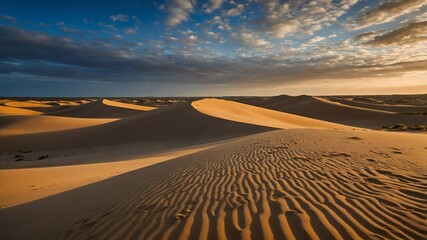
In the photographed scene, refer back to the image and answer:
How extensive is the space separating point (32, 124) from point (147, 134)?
14892 mm

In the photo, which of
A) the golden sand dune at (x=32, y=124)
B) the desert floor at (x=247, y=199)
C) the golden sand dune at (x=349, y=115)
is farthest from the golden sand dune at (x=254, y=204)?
the golden sand dune at (x=349, y=115)

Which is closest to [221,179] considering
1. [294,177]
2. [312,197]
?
[294,177]

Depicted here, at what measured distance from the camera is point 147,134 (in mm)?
22625

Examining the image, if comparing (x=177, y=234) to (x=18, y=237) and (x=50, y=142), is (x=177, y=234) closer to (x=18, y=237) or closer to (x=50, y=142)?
(x=18, y=237)

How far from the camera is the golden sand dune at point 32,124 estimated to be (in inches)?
990

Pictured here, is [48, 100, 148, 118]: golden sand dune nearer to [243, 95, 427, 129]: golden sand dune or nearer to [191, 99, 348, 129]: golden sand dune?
[191, 99, 348, 129]: golden sand dune

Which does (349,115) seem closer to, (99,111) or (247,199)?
(247,199)

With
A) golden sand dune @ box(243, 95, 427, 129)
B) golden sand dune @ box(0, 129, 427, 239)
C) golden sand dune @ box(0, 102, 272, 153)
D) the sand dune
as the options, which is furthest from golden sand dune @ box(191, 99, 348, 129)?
golden sand dune @ box(0, 129, 427, 239)

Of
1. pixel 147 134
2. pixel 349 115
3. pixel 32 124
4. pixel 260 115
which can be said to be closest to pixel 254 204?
pixel 147 134

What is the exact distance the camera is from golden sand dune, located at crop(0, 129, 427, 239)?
3473 mm

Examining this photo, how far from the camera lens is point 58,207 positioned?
5863 millimetres

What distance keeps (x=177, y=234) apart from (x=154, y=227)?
1.44 ft

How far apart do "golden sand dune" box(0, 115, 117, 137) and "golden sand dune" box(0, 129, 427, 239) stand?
894 inches

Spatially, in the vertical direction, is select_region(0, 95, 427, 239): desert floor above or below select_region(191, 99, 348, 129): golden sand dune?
above
